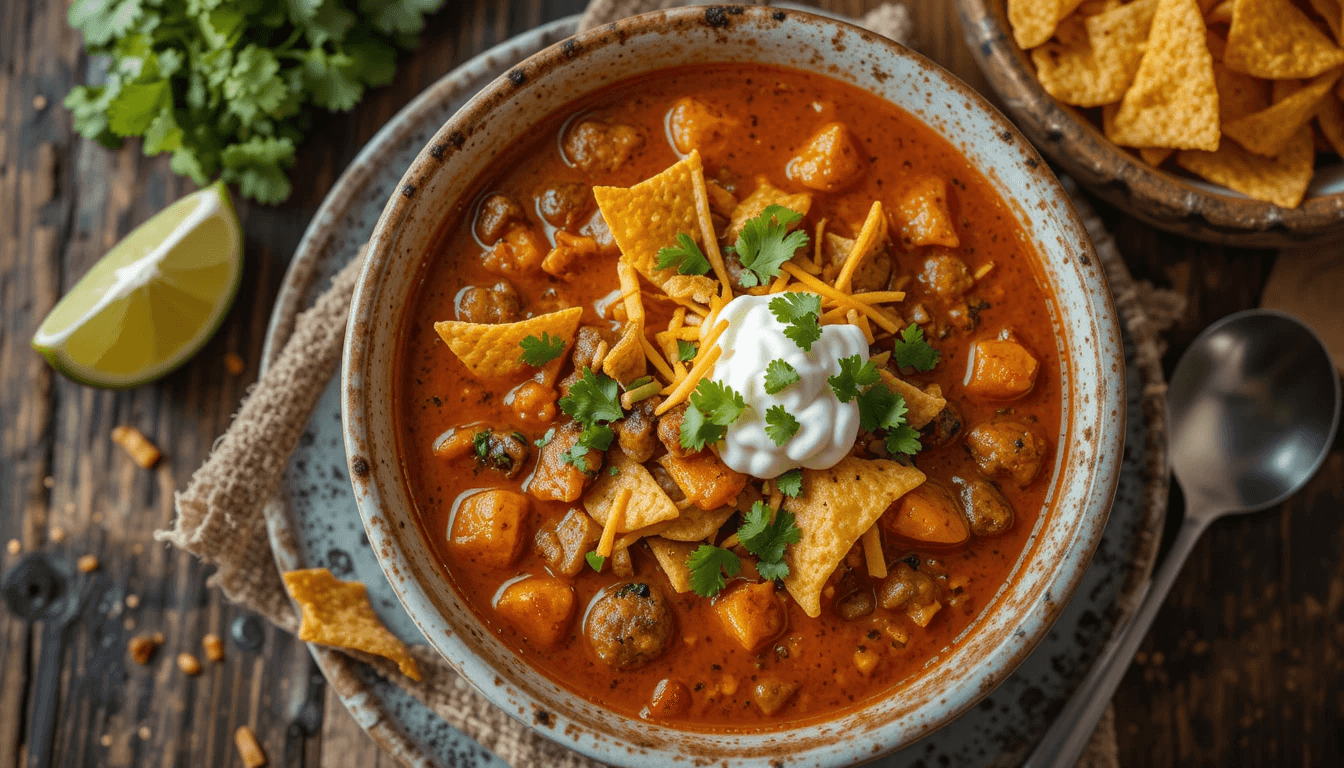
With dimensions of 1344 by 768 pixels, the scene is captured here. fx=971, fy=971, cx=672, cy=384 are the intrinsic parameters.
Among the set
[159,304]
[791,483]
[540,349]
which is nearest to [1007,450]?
[791,483]

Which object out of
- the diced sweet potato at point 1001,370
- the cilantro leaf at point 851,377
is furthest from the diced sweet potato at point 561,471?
the diced sweet potato at point 1001,370

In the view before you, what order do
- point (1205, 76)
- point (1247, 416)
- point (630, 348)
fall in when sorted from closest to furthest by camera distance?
point (630, 348) → point (1205, 76) → point (1247, 416)

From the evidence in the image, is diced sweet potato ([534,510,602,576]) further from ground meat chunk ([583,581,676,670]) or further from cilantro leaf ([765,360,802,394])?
cilantro leaf ([765,360,802,394])

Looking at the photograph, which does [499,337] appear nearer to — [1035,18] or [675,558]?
[675,558]

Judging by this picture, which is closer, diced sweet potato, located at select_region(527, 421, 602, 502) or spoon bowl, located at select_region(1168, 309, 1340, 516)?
diced sweet potato, located at select_region(527, 421, 602, 502)

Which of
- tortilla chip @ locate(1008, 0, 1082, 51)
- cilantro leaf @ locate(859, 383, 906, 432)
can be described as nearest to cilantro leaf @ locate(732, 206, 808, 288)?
cilantro leaf @ locate(859, 383, 906, 432)

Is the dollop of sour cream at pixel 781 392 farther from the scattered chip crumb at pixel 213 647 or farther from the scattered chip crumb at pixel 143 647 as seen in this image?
the scattered chip crumb at pixel 143 647
